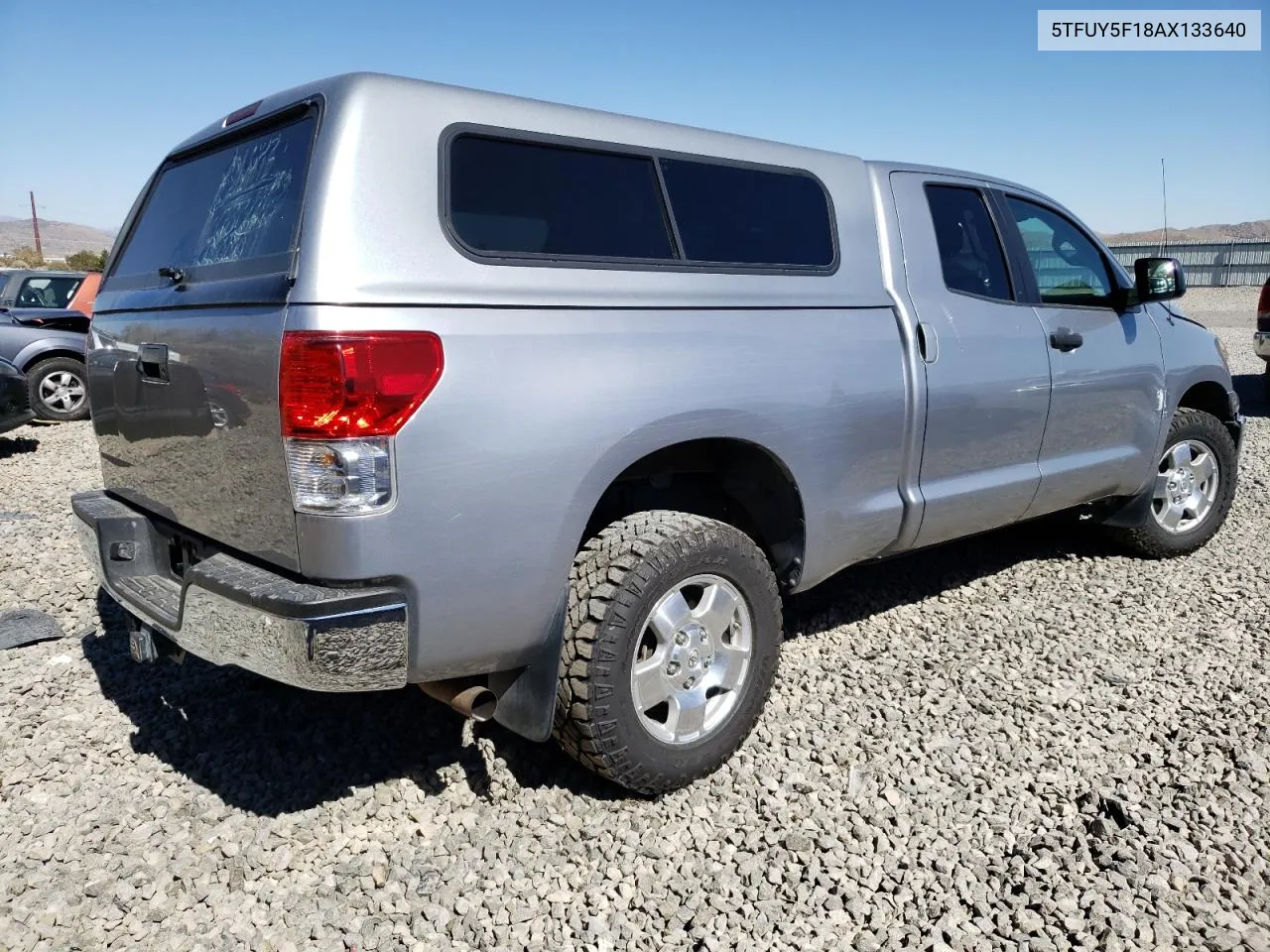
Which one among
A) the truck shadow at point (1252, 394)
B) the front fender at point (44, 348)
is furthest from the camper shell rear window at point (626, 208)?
the front fender at point (44, 348)

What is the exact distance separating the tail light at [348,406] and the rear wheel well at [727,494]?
88 centimetres

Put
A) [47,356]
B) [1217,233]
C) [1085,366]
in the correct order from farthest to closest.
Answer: [1217,233] < [47,356] < [1085,366]

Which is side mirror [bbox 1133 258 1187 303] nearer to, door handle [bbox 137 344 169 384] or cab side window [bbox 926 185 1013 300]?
cab side window [bbox 926 185 1013 300]

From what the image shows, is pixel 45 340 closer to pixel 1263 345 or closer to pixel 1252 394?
pixel 1263 345

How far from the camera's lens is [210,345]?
2.48 m

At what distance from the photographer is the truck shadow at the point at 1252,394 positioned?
998 cm

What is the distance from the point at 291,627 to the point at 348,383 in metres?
0.59

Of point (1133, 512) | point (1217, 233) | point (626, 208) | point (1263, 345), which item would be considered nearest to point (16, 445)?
point (626, 208)

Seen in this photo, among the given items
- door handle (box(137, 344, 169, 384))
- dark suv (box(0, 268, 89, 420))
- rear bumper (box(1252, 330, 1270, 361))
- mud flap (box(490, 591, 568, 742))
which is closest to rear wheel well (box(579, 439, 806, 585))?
mud flap (box(490, 591, 568, 742))

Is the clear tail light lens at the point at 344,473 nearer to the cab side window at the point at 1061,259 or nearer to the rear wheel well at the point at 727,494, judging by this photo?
the rear wheel well at the point at 727,494

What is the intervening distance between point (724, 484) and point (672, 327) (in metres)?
0.74

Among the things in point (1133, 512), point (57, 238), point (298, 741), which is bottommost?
point (298, 741)

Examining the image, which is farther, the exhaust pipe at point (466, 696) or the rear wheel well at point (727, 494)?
the rear wheel well at point (727, 494)

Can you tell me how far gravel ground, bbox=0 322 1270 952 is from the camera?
7.84ft
